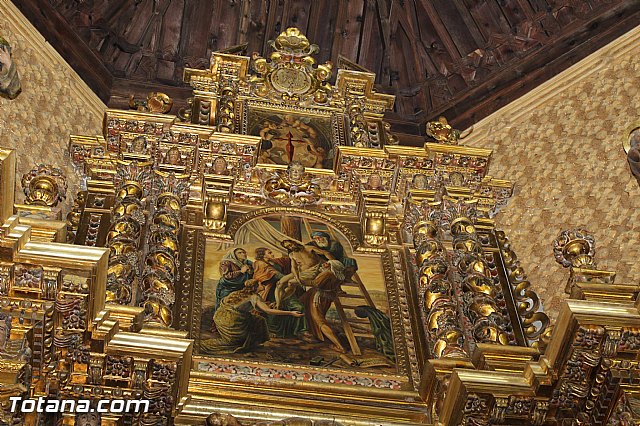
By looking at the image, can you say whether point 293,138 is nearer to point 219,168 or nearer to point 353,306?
point 219,168

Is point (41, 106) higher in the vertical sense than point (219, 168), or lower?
higher

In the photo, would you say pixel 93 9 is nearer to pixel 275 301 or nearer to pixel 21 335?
pixel 275 301

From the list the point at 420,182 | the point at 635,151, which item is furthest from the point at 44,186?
the point at 635,151

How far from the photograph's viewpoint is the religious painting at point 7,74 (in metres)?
10.1

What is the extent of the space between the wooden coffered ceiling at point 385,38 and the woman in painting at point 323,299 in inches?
168

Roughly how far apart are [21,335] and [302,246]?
3.29 metres

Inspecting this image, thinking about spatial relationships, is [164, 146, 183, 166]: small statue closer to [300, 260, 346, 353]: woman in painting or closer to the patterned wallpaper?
the patterned wallpaper

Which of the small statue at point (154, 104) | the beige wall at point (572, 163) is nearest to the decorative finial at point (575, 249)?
the beige wall at point (572, 163)

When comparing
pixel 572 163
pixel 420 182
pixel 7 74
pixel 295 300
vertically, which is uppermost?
pixel 572 163

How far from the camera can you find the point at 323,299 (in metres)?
10.1

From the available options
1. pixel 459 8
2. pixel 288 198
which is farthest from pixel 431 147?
pixel 459 8

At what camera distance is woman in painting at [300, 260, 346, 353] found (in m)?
9.71

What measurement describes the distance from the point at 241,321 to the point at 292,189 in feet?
7.01

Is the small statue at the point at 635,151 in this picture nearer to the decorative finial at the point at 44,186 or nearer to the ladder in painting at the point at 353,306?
the ladder in painting at the point at 353,306
